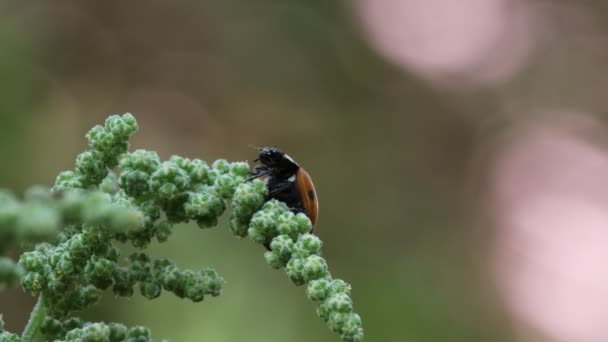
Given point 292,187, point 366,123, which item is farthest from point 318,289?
point 366,123

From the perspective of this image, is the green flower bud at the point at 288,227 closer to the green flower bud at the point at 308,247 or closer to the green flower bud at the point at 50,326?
the green flower bud at the point at 308,247

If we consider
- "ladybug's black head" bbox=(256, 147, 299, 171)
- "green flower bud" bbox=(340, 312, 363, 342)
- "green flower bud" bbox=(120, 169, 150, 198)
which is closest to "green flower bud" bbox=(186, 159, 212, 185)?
"green flower bud" bbox=(120, 169, 150, 198)

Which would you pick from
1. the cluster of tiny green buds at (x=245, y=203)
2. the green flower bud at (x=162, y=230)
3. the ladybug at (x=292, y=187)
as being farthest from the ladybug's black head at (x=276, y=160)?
the green flower bud at (x=162, y=230)

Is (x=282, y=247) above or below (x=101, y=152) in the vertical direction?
below

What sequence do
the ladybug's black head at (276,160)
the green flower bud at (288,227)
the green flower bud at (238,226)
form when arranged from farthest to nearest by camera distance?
the ladybug's black head at (276,160), the green flower bud at (238,226), the green flower bud at (288,227)

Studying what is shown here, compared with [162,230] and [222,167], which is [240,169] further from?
[162,230]

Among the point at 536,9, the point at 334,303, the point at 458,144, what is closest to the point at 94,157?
the point at 334,303

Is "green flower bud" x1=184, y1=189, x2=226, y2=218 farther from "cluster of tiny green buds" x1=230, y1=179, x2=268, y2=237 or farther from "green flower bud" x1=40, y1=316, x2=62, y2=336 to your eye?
"green flower bud" x1=40, y1=316, x2=62, y2=336
